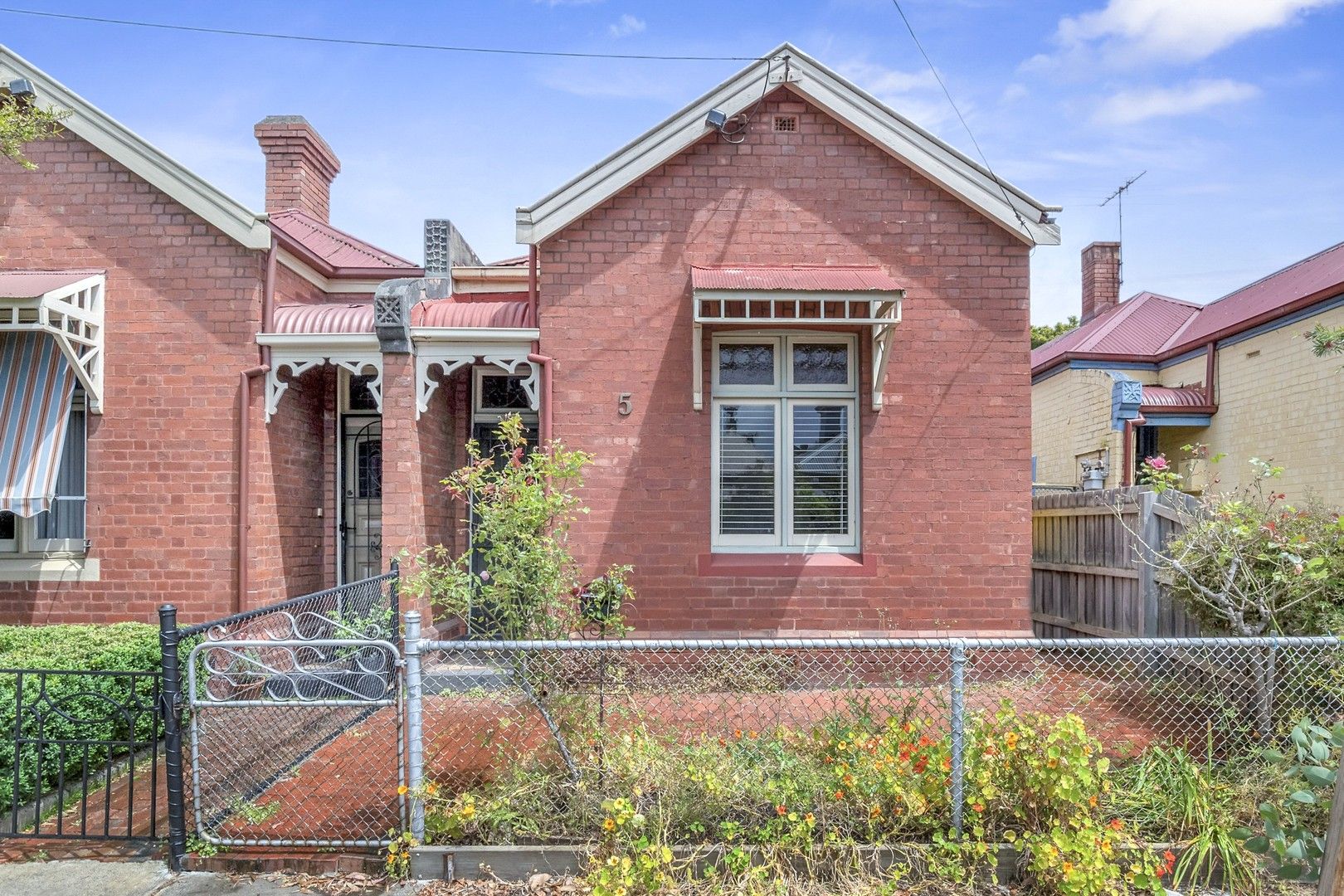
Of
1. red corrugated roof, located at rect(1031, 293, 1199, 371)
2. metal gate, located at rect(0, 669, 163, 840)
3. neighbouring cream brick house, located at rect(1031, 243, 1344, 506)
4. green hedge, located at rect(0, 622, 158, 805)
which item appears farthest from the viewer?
red corrugated roof, located at rect(1031, 293, 1199, 371)

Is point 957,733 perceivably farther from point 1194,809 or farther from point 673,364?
point 673,364

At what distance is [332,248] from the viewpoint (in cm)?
1080

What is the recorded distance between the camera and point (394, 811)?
4875 millimetres

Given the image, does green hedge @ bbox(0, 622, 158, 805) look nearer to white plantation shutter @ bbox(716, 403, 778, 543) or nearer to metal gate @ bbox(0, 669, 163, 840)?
metal gate @ bbox(0, 669, 163, 840)

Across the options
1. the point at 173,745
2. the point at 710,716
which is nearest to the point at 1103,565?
the point at 710,716

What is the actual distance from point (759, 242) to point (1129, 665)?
5220 mm

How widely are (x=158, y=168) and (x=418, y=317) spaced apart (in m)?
3.00

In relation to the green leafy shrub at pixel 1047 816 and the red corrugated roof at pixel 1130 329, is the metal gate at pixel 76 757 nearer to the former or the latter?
the green leafy shrub at pixel 1047 816

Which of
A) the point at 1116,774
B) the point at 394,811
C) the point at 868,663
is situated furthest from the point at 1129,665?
the point at 394,811

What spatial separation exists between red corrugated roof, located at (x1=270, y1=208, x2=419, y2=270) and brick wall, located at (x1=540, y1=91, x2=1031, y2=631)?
3.47 m

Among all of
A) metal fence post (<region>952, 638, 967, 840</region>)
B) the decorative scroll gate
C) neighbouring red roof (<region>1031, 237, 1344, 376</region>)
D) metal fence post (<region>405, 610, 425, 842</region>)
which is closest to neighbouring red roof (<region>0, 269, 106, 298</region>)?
the decorative scroll gate

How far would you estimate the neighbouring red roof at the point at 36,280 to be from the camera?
24.6 feet

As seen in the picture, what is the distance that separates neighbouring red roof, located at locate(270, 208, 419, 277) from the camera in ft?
33.1

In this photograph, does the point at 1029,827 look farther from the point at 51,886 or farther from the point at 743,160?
the point at 743,160
